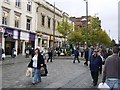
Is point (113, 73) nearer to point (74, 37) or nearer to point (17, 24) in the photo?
point (17, 24)

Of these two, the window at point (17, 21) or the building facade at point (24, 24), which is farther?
the window at point (17, 21)

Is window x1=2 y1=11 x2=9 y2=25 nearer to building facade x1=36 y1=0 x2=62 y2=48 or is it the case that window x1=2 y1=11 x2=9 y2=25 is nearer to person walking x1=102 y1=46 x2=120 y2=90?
building facade x1=36 y1=0 x2=62 y2=48

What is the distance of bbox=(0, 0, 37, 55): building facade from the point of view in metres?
37.5

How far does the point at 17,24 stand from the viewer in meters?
41.8

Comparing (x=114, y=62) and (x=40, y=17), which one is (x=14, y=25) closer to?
(x=40, y=17)

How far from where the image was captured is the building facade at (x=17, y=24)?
3746 centimetres

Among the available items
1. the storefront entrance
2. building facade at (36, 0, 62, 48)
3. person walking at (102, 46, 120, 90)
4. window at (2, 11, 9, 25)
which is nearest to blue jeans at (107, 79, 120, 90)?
person walking at (102, 46, 120, 90)

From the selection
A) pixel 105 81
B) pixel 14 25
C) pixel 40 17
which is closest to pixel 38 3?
pixel 40 17

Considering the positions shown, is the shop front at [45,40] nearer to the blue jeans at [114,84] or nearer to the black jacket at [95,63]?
the black jacket at [95,63]

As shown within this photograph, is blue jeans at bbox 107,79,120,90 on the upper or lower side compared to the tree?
lower

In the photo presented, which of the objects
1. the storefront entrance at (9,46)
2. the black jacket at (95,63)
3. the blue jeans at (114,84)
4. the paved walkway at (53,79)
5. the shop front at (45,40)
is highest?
the shop front at (45,40)

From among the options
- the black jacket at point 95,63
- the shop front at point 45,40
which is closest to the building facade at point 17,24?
the shop front at point 45,40

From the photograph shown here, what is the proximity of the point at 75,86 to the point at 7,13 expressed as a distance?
27.7 meters

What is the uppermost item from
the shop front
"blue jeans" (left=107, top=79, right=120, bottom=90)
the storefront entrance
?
the shop front
